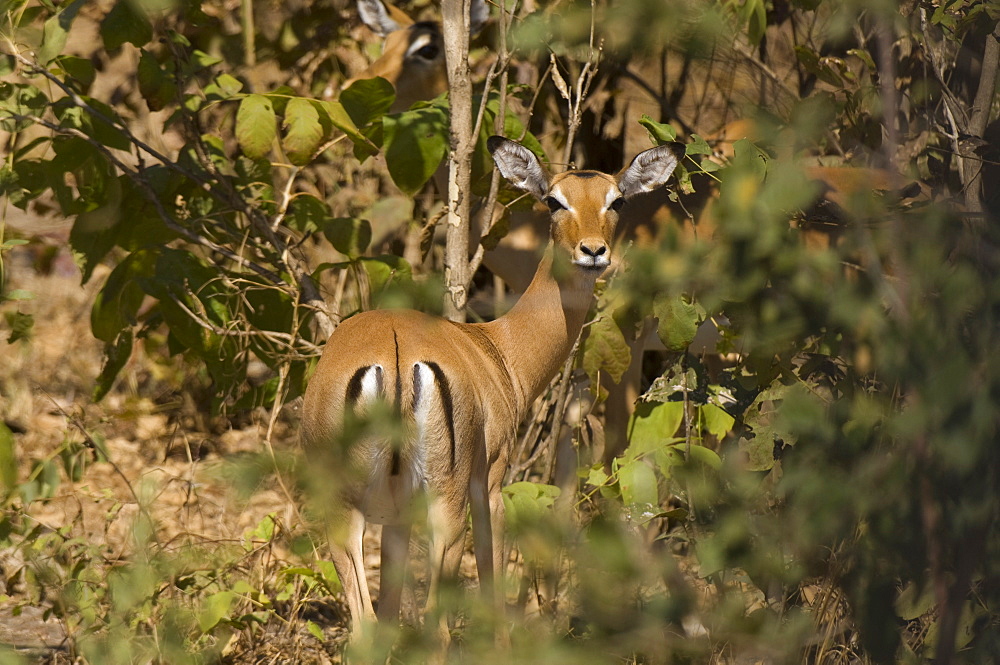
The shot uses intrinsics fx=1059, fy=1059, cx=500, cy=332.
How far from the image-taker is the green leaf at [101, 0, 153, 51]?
365 cm

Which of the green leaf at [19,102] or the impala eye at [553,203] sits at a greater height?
the green leaf at [19,102]

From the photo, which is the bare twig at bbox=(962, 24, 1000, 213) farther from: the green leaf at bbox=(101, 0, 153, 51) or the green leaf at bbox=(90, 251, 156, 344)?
the green leaf at bbox=(90, 251, 156, 344)

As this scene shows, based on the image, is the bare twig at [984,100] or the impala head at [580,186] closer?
the bare twig at [984,100]

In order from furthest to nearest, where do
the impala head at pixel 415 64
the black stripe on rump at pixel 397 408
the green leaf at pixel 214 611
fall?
the impala head at pixel 415 64, the green leaf at pixel 214 611, the black stripe on rump at pixel 397 408

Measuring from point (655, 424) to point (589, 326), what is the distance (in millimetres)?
451

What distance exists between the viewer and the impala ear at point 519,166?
359 cm

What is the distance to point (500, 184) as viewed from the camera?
159 inches

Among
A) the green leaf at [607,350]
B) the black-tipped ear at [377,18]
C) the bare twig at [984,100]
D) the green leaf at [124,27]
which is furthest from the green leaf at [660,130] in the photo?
the black-tipped ear at [377,18]

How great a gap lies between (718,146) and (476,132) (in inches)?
90.8

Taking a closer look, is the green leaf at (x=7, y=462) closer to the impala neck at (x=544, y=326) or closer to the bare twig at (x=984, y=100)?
the impala neck at (x=544, y=326)

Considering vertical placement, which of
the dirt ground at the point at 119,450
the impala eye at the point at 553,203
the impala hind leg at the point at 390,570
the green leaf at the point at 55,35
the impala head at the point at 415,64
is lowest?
the dirt ground at the point at 119,450

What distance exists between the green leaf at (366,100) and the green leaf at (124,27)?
2.42 ft

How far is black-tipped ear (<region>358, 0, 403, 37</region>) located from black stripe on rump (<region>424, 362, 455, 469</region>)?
418 centimetres

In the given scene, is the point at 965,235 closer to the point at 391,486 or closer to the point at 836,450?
the point at 836,450
